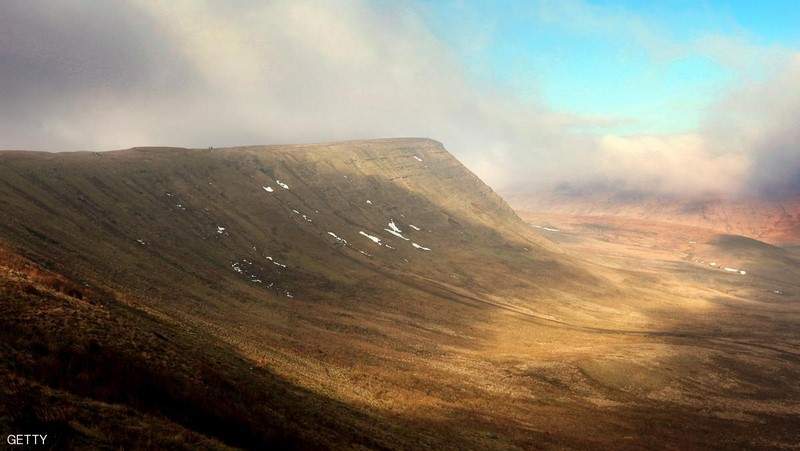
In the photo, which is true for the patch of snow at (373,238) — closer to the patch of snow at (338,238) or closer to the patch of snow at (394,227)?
the patch of snow at (338,238)

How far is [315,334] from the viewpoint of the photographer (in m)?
68.5

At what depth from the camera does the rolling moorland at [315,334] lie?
70.4ft

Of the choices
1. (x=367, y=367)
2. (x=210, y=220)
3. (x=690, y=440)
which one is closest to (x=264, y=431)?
(x=367, y=367)

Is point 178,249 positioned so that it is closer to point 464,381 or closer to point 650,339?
point 464,381

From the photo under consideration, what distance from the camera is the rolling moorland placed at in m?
21.5

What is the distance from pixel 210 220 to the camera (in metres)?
126

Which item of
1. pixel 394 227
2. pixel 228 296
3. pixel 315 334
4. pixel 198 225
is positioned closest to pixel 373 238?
pixel 394 227

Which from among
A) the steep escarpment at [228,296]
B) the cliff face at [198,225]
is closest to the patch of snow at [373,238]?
the cliff face at [198,225]

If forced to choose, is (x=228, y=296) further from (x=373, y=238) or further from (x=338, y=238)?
(x=373, y=238)

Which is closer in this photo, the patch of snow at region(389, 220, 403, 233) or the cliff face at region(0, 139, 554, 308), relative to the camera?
the cliff face at region(0, 139, 554, 308)

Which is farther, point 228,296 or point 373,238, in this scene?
point 373,238

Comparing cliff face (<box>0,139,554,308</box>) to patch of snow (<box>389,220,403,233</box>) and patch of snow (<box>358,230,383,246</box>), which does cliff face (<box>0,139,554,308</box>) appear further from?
patch of snow (<box>389,220,403,233</box>)

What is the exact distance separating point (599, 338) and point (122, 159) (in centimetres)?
13740

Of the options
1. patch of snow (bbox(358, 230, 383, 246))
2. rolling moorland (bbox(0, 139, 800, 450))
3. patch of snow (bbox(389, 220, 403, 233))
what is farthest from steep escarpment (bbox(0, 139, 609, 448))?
patch of snow (bbox(358, 230, 383, 246))
